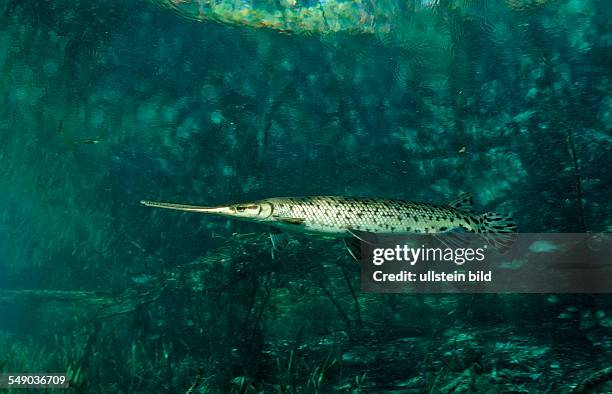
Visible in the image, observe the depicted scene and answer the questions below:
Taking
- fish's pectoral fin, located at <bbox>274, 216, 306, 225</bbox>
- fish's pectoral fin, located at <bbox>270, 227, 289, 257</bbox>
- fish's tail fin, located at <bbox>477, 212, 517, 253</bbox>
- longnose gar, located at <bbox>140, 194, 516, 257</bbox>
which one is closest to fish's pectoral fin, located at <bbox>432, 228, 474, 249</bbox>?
longnose gar, located at <bbox>140, 194, 516, 257</bbox>

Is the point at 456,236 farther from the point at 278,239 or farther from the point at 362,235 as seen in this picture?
the point at 278,239

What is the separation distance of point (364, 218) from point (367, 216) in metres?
0.04

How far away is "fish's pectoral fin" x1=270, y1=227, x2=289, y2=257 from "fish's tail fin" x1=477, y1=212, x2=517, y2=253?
224 cm

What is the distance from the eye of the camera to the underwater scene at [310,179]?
19.3 feet

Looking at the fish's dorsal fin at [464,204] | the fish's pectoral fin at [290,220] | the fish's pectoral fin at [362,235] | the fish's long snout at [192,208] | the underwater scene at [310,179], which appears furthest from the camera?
the underwater scene at [310,179]

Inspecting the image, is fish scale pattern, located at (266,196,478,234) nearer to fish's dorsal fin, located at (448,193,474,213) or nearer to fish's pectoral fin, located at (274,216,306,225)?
fish's pectoral fin, located at (274,216,306,225)

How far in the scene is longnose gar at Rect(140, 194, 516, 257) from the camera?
4.69 m

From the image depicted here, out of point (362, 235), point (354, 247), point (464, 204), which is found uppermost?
point (464, 204)

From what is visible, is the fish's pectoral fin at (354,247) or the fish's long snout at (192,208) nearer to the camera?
the fish's long snout at (192,208)

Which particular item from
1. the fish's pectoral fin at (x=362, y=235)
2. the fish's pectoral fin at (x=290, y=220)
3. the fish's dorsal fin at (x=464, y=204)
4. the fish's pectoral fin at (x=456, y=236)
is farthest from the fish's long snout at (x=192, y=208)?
the fish's dorsal fin at (x=464, y=204)

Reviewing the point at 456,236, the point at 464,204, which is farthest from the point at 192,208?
the point at 464,204

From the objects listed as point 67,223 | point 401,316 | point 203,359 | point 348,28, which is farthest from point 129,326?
point 67,223

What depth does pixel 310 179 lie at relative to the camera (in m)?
12.2

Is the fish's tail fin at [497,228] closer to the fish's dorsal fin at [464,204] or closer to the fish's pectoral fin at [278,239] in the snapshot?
the fish's dorsal fin at [464,204]
